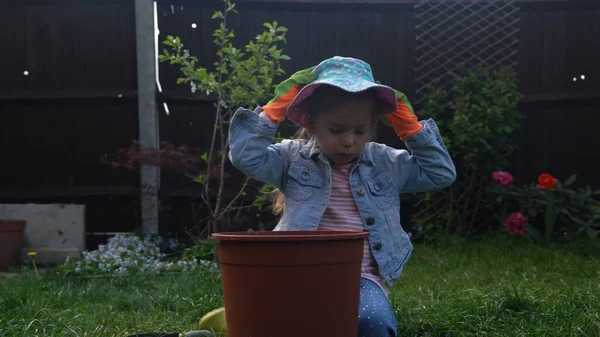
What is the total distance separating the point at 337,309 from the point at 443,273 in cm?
227

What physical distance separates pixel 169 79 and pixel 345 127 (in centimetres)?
337

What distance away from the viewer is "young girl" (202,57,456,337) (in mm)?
2342

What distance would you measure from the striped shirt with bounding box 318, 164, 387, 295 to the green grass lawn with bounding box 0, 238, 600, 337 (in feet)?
1.14

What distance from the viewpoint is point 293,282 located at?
183cm

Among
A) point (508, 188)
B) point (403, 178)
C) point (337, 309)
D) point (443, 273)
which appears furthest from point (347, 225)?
point (508, 188)

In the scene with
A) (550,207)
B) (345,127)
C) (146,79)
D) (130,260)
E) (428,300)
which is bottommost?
(130,260)

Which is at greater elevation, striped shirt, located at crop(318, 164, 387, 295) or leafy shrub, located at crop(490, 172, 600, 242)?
striped shirt, located at crop(318, 164, 387, 295)

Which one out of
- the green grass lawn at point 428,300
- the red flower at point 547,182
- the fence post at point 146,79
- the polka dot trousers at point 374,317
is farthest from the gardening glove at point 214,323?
the red flower at point 547,182

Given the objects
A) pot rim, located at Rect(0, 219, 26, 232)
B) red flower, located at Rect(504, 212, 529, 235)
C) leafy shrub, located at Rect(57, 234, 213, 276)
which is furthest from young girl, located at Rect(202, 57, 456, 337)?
pot rim, located at Rect(0, 219, 26, 232)

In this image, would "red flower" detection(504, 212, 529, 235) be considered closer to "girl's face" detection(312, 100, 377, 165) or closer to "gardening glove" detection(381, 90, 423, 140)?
"gardening glove" detection(381, 90, 423, 140)

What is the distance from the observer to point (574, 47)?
5.65m

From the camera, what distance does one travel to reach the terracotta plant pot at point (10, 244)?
15.7ft

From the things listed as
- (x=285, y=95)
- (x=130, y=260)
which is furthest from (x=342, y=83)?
(x=130, y=260)

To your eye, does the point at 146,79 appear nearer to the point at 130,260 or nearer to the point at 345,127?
the point at 130,260
